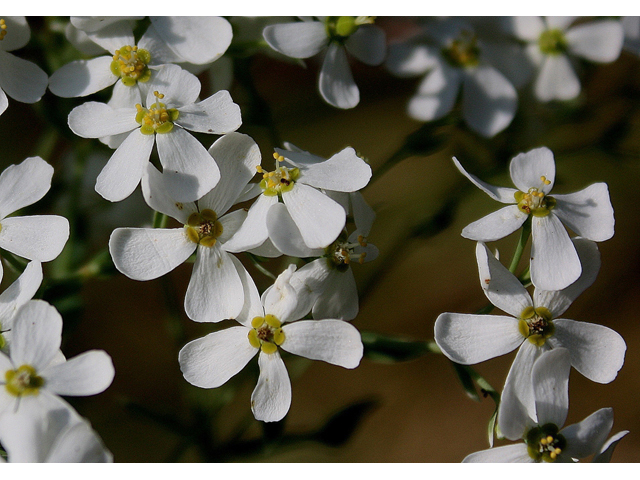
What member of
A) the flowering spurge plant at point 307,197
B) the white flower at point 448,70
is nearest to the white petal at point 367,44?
the white flower at point 448,70

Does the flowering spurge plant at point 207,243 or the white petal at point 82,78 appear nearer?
the flowering spurge plant at point 207,243

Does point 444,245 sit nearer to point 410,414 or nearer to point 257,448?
point 410,414

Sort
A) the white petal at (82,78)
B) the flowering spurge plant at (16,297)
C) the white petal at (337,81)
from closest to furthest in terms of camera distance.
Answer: the flowering spurge plant at (16,297), the white petal at (82,78), the white petal at (337,81)

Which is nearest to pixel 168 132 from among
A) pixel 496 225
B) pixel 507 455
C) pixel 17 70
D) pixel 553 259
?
pixel 17 70

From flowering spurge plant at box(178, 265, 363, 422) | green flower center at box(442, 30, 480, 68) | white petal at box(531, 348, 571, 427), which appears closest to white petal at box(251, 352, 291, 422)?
flowering spurge plant at box(178, 265, 363, 422)

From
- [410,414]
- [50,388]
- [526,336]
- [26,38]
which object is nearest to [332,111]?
[410,414]

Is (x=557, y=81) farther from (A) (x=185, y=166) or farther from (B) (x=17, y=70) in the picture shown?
(B) (x=17, y=70)

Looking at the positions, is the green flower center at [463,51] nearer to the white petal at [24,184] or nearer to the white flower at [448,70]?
the white flower at [448,70]
